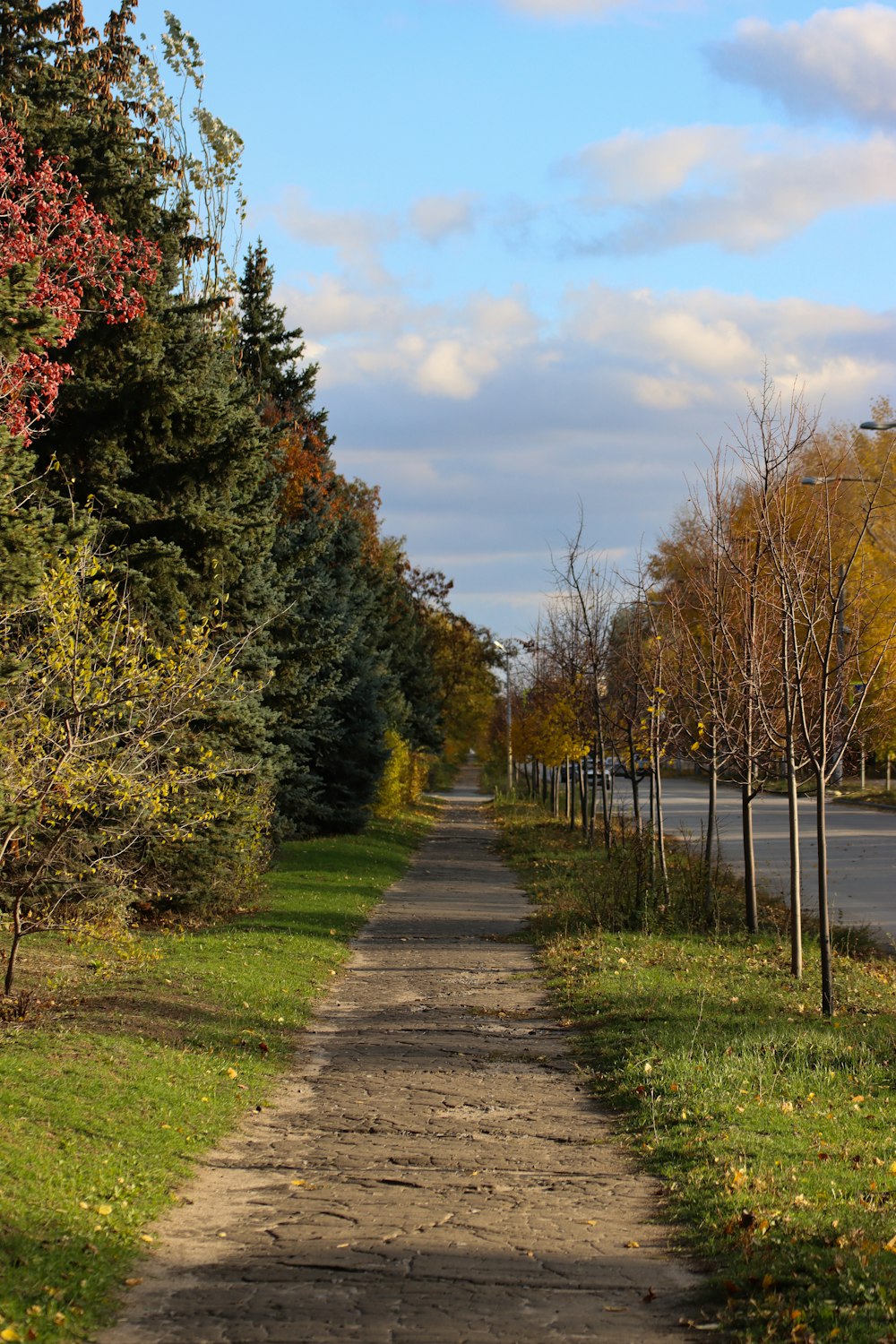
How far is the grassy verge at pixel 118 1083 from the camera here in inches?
214

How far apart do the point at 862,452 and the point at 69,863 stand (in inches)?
1820

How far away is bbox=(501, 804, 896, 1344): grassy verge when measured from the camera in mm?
5184

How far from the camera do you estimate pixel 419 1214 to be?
6414 millimetres

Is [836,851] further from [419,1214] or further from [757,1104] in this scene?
[419,1214]

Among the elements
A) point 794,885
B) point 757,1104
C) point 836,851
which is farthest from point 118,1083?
point 836,851

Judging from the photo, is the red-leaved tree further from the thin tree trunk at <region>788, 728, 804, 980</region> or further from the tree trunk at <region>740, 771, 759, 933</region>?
the tree trunk at <region>740, 771, 759, 933</region>

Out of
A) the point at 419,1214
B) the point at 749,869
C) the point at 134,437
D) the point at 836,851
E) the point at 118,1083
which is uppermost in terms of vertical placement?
the point at 134,437


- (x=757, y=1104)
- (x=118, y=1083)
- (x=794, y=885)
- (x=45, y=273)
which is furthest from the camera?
(x=45, y=273)

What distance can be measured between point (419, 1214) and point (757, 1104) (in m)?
2.79

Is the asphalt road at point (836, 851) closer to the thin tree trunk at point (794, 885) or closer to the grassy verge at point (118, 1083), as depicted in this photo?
the thin tree trunk at point (794, 885)

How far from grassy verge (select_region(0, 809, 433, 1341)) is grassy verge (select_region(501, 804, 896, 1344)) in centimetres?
258

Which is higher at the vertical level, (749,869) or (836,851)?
(749,869)

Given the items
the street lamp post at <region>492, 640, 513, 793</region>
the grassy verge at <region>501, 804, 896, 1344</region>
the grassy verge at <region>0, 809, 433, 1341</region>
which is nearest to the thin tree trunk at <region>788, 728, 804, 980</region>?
the grassy verge at <region>501, 804, 896, 1344</region>

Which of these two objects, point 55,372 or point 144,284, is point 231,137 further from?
point 55,372
